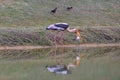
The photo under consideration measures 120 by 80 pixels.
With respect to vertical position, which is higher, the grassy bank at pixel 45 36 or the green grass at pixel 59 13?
the green grass at pixel 59 13

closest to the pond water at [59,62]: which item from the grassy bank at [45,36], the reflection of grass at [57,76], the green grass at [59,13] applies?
the reflection of grass at [57,76]

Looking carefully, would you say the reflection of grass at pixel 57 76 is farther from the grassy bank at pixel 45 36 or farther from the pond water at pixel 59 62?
the grassy bank at pixel 45 36

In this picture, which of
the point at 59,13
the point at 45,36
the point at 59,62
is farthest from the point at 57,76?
the point at 59,13

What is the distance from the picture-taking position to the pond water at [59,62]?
17641 millimetres

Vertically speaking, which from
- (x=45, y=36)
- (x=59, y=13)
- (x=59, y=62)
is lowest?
(x=59, y=62)

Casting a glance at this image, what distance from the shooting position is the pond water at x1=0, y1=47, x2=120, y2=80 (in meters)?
17.6

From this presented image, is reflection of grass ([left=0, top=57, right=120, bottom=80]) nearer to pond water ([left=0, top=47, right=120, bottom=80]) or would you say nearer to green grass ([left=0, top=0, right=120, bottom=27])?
pond water ([left=0, top=47, right=120, bottom=80])

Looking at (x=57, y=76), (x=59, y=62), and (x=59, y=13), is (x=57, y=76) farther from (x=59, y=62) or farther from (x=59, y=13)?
(x=59, y=13)

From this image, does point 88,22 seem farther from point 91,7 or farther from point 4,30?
point 4,30

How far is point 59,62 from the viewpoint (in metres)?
20.4

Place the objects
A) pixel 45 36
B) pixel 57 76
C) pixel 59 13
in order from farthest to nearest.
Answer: pixel 59 13
pixel 45 36
pixel 57 76

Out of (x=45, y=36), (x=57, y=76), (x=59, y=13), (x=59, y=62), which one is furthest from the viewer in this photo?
(x=59, y=13)

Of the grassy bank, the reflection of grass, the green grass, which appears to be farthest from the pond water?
the green grass

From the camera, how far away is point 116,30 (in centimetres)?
2708
